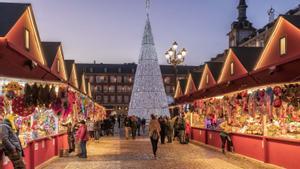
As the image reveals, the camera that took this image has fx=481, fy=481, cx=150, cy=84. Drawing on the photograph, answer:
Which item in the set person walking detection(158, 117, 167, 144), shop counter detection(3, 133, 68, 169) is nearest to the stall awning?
shop counter detection(3, 133, 68, 169)

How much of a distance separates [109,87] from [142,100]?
308 feet

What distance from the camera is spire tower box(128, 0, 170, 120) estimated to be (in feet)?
154

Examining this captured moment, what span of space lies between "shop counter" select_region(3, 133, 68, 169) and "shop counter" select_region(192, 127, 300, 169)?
7753 mm

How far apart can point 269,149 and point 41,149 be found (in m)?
8.01

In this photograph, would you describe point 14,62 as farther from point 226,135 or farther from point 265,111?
point 226,135

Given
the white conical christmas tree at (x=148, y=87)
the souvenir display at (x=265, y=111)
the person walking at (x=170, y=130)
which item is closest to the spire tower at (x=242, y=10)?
the white conical christmas tree at (x=148, y=87)

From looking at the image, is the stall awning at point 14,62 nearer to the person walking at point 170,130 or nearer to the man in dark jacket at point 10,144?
the man in dark jacket at point 10,144

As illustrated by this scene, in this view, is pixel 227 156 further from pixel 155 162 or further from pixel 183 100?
pixel 183 100

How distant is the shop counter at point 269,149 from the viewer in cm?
1439

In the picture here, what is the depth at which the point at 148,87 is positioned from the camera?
1849 inches

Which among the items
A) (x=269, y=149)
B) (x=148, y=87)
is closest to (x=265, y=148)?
(x=269, y=149)

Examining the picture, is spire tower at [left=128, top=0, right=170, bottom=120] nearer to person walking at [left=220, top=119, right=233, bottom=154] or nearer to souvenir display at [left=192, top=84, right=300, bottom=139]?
souvenir display at [left=192, top=84, right=300, bottom=139]

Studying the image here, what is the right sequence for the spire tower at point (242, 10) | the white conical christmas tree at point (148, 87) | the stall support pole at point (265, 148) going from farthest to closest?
the spire tower at point (242, 10) < the white conical christmas tree at point (148, 87) < the stall support pole at point (265, 148)

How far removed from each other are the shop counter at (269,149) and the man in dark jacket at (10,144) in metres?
7.89
